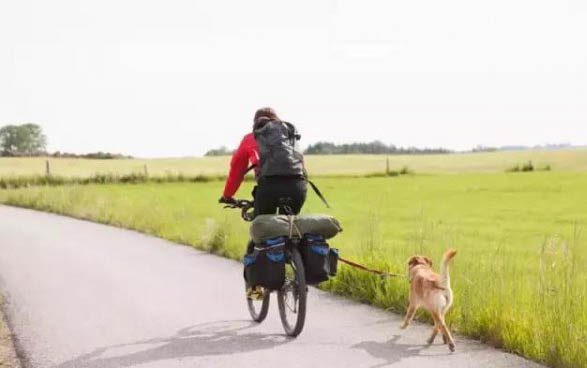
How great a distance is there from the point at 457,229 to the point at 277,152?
55.4 feet

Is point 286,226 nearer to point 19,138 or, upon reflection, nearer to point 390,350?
point 390,350

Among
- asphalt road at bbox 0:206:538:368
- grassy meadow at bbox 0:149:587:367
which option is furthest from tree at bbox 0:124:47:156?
asphalt road at bbox 0:206:538:368

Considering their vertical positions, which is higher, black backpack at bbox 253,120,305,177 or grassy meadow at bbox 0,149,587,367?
black backpack at bbox 253,120,305,177

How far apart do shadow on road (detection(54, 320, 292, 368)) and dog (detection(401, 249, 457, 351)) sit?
1.37 meters

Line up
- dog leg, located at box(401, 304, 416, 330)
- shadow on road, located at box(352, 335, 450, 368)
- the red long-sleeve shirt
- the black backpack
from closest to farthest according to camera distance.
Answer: shadow on road, located at box(352, 335, 450, 368) → the black backpack → dog leg, located at box(401, 304, 416, 330) → the red long-sleeve shirt

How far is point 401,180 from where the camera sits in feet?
170

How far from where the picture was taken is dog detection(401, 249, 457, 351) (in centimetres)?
722

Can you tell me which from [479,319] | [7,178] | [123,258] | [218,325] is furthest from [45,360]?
[7,178]

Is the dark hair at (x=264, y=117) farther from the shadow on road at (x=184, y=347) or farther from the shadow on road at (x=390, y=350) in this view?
the shadow on road at (x=390, y=350)

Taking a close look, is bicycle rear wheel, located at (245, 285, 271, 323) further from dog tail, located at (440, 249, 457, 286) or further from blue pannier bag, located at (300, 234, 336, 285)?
dog tail, located at (440, 249, 457, 286)

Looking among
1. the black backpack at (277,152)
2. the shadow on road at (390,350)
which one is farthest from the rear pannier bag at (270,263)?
the shadow on road at (390,350)

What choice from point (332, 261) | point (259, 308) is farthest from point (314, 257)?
point (259, 308)

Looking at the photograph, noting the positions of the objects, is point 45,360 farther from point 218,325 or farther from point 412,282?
Answer: point 412,282

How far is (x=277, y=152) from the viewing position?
7.80 metres
